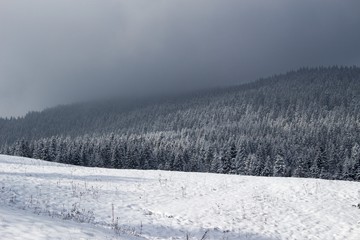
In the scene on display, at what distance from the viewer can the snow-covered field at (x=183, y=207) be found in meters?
15.1

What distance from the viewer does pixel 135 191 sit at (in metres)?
22.8

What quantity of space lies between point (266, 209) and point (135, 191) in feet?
26.7

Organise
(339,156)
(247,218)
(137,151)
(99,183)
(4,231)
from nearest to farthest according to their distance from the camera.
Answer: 1. (4,231)
2. (247,218)
3. (99,183)
4. (137,151)
5. (339,156)

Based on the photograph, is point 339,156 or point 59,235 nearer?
point 59,235

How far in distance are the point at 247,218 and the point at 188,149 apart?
364 ft

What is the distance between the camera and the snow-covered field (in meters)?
15.1

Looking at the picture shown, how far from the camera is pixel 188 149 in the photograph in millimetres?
129375

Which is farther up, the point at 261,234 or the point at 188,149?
the point at 188,149

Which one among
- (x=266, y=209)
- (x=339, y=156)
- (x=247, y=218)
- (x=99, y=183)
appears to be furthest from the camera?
(x=339, y=156)

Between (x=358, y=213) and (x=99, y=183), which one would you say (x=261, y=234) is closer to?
(x=358, y=213)

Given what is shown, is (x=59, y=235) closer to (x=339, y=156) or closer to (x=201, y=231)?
(x=201, y=231)

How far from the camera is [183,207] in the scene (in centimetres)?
1959

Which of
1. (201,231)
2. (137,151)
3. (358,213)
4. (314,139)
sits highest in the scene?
(314,139)

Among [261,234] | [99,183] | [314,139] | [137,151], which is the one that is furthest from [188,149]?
[261,234]
